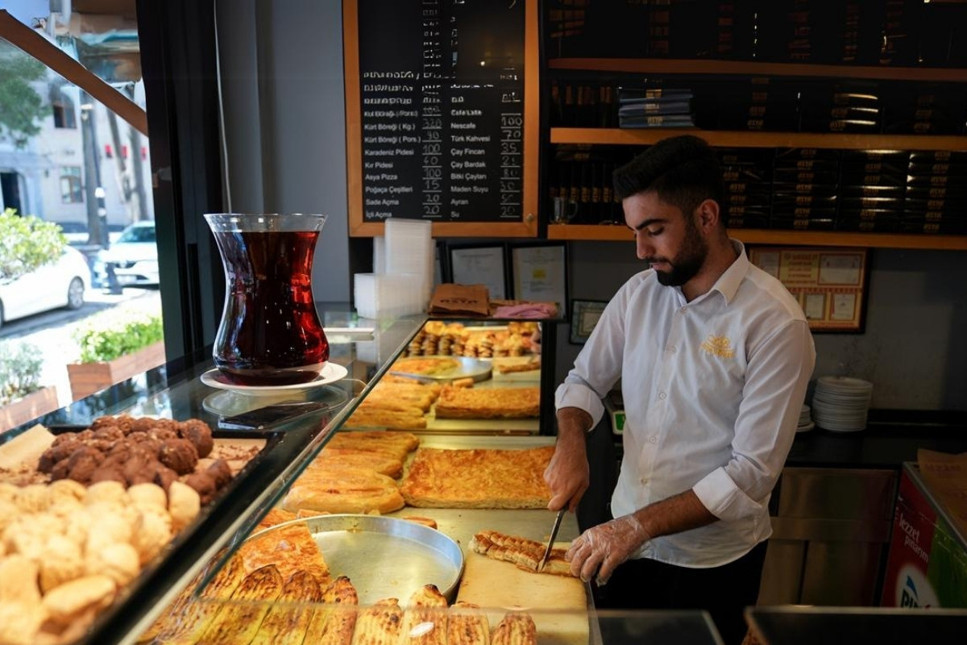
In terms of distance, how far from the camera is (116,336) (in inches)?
115

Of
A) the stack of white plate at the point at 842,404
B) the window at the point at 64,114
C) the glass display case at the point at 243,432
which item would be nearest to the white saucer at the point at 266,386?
the glass display case at the point at 243,432

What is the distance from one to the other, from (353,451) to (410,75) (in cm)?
197

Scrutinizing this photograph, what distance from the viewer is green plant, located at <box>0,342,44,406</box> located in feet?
7.50

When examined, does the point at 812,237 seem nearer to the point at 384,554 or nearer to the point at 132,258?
the point at 384,554

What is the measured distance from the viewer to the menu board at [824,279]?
416cm

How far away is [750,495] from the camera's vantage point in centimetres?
215

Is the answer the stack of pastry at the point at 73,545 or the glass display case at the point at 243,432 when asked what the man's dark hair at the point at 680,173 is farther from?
the stack of pastry at the point at 73,545

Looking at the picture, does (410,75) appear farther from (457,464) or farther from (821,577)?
(821,577)

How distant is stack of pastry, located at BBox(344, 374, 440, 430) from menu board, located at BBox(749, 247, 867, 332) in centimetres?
224

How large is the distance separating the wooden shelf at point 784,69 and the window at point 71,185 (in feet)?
7.57

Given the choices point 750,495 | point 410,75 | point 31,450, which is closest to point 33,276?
point 31,450

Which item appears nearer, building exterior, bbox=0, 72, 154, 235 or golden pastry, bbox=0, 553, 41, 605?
golden pastry, bbox=0, 553, 41, 605

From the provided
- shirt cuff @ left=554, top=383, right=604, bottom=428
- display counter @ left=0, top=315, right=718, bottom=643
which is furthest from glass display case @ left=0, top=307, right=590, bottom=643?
shirt cuff @ left=554, top=383, right=604, bottom=428

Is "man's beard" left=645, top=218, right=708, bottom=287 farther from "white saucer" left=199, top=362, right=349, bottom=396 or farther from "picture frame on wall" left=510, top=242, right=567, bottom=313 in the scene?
"picture frame on wall" left=510, top=242, right=567, bottom=313
